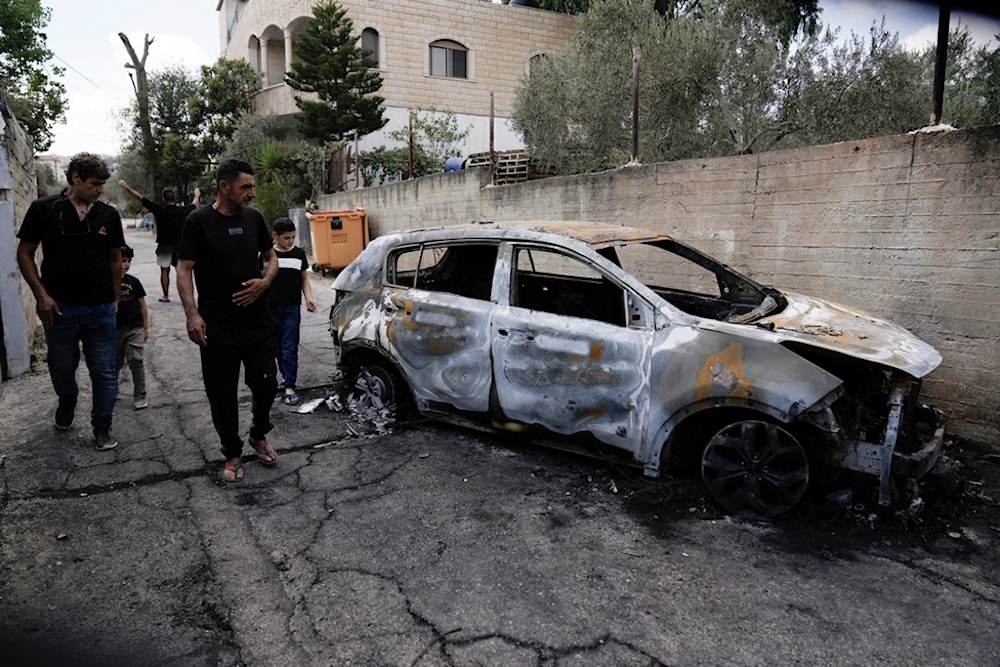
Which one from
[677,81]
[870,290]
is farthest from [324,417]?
[677,81]

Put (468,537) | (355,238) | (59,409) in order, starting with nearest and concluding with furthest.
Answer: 1. (468,537)
2. (59,409)
3. (355,238)

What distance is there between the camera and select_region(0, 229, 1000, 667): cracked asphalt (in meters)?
2.39

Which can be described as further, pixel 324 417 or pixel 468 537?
pixel 324 417

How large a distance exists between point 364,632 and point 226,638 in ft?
1.71

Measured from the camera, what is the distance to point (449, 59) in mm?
24797

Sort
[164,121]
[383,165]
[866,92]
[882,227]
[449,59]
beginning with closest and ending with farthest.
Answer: [882,227] → [866,92] → [383,165] → [449,59] → [164,121]

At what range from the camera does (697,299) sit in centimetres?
458

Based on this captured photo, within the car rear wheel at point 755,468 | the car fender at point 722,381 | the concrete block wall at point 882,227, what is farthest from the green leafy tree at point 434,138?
the car rear wheel at point 755,468

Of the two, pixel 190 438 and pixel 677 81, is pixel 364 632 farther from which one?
pixel 677 81

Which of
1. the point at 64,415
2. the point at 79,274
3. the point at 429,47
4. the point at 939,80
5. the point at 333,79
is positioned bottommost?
the point at 64,415

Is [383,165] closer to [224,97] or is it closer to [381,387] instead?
[224,97]

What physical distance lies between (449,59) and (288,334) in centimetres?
2241

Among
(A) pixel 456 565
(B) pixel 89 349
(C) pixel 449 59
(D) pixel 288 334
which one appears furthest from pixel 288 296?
(C) pixel 449 59

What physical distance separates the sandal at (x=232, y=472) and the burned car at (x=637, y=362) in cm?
123
